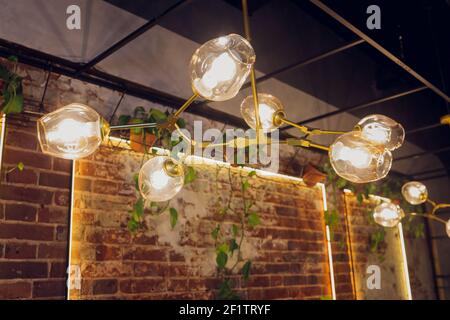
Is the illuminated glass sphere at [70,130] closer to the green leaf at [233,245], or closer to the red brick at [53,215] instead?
the red brick at [53,215]

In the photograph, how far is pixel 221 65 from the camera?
120 cm

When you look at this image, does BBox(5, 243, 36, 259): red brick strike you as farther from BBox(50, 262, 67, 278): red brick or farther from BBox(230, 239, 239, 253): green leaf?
BBox(230, 239, 239, 253): green leaf

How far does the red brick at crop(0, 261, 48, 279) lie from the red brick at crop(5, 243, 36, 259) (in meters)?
0.03

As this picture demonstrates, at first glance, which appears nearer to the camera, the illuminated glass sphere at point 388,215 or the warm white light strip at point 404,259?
the illuminated glass sphere at point 388,215

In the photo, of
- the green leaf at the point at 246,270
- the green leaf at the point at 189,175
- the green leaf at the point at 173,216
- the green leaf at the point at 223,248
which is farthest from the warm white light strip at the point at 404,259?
the green leaf at the point at 173,216

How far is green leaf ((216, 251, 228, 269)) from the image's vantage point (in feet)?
9.46

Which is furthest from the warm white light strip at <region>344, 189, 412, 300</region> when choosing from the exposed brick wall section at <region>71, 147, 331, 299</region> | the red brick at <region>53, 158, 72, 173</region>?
the red brick at <region>53, 158, 72, 173</region>

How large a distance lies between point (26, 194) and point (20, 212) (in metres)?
0.10

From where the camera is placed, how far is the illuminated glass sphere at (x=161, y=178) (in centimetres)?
158

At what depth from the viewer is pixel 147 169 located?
1606 millimetres

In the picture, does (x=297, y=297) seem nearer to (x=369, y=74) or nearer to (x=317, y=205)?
(x=317, y=205)

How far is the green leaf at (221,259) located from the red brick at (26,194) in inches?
48.5

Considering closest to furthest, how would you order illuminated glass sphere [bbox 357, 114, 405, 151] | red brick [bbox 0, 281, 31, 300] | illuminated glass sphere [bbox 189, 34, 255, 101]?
illuminated glass sphere [bbox 189, 34, 255, 101]
illuminated glass sphere [bbox 357, 114, 405, 151]
red brick [bbox 0, 281, 31, 300]
